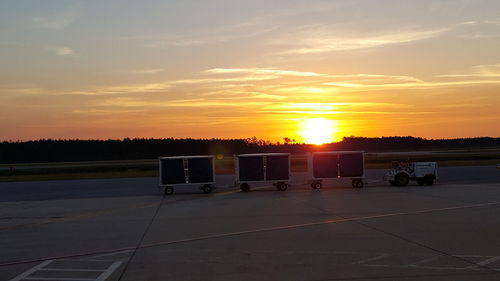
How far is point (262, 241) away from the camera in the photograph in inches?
553

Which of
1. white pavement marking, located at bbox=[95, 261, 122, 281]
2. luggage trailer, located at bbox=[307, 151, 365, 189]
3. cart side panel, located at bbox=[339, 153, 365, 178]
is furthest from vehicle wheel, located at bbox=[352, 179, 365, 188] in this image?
white pavement marking, located at bbox=[95, 261, 122, 281]

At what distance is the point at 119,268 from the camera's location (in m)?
11.1

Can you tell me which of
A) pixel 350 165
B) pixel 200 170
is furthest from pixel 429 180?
pixel 200 170

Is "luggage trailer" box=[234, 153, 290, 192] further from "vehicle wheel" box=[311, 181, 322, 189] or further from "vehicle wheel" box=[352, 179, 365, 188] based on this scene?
"vehicle wheel" box=[352, 179, 365, 188]

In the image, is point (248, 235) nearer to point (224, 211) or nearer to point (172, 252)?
point (172, 252)

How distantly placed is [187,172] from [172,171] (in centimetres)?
98

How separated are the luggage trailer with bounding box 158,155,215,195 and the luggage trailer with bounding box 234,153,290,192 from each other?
1859 millimetres

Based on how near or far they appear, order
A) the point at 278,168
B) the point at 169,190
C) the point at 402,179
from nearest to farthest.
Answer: the point at 169,190
the point at 278,168
the point at 402,179

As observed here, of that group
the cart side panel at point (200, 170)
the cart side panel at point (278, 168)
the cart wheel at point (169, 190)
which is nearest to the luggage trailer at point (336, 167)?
the cart side panel at point (278, 168)

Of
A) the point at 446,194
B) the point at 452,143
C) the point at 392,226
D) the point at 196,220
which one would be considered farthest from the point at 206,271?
the point at 452,143

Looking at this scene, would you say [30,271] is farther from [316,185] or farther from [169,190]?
[316,185]

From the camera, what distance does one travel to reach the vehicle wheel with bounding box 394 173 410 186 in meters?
35.8

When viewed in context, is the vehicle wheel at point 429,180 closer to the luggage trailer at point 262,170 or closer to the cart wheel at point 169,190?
the luggage trailer at point 262,170

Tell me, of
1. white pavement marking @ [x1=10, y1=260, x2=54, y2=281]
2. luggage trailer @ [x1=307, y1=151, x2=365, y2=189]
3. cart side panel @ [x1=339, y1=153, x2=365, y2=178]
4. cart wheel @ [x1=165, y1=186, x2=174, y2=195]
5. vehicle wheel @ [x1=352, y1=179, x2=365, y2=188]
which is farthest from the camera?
cart side panel @ [x1=339, y1=153, x2=365, y2=178]
